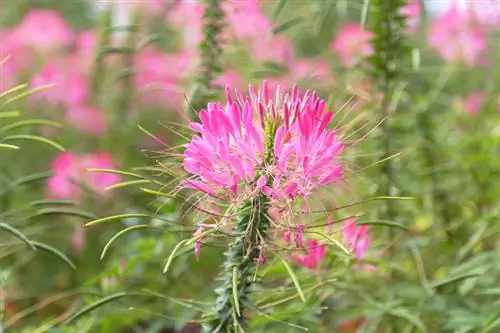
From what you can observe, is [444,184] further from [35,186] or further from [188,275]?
[35,186]

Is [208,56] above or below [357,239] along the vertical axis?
above

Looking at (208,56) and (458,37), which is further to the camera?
(458,37)

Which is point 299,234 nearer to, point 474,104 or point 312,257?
point 312,257

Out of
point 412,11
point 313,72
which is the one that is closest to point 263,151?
point 313,72

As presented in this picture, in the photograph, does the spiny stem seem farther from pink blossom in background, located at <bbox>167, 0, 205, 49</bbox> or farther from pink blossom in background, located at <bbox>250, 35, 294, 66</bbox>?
pink blossom in background, located at <bbox>250, 35, 294, 66</bbox>

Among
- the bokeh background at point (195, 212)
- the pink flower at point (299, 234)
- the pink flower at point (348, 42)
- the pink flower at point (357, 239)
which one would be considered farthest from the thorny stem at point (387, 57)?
the pink flower at point (348, 42)

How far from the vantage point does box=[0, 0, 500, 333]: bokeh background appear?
29.8 inches

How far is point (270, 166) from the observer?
559 millimetres

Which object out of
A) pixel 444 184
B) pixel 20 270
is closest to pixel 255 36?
pixel 444 184

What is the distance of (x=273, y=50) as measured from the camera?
1.62 meters

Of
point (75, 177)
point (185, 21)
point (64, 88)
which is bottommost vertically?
point (75, 177)

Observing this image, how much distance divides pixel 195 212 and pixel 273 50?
34.4 inches

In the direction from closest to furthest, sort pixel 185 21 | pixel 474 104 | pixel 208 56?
1. pixel 208 56
2. pixel 474 104
3. pixel 185 21

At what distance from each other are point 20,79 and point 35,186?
28 centimetres
